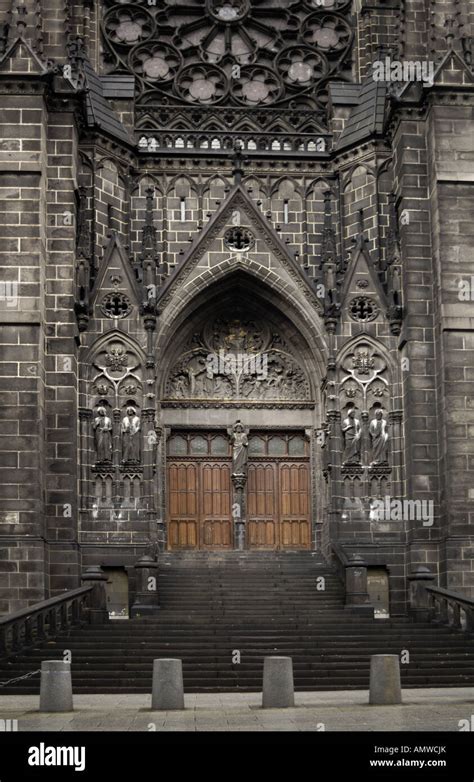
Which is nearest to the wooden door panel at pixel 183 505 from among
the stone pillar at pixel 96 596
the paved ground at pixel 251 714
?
the stone pillar at pixel 96 596

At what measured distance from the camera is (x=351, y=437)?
116ft

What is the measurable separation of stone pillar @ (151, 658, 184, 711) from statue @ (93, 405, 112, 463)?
1485cm

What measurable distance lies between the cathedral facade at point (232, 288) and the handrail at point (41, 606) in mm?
2027

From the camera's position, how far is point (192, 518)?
3609 cm

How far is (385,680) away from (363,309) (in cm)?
1673

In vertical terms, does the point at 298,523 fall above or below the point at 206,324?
below

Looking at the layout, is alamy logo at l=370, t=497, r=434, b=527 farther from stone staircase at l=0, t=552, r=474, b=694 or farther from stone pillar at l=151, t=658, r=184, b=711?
stone pillar at l=151, t=658, r=184, b=711

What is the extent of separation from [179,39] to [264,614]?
55.7ft

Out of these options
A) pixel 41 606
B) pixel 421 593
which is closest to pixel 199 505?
pixel 421 593

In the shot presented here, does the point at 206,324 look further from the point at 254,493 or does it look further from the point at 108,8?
the point at 108,8
